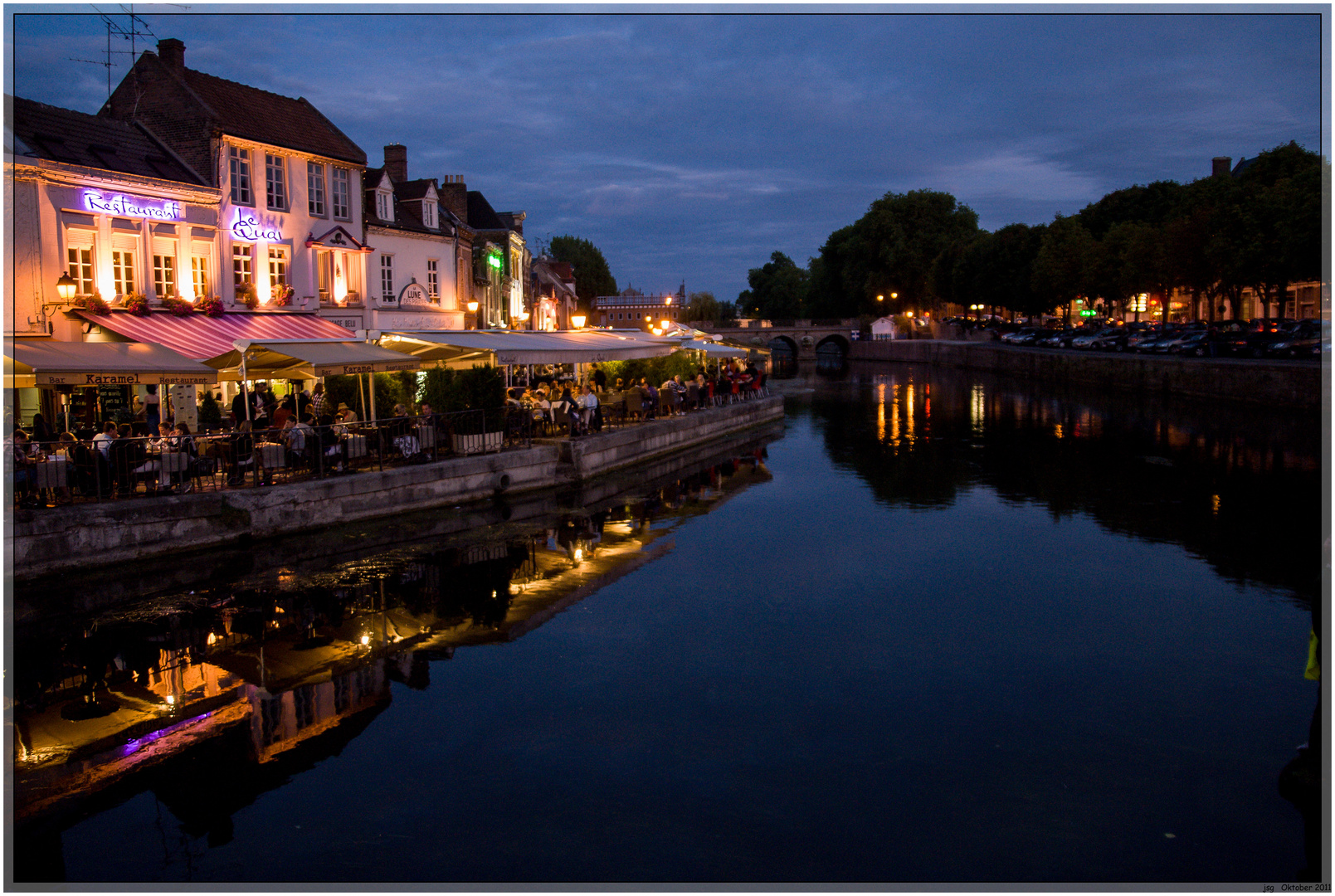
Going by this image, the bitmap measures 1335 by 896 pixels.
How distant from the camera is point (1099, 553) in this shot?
14625 millimetres

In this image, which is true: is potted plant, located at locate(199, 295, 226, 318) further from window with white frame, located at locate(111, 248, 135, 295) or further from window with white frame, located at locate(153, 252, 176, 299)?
window with white frame, located at locate(111, 248, 135, 295)

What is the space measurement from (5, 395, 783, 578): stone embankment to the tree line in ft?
45.2

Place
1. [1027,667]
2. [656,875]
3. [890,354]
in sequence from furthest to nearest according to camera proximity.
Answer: [890,354] → [1027,667] → [656,875]

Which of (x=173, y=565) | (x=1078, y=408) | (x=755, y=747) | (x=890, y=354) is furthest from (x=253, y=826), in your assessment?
(x=890, y=354)

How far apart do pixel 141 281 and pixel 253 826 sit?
18405 mm

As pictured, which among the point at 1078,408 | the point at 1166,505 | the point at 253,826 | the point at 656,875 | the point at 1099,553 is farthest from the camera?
the point at 1078,408

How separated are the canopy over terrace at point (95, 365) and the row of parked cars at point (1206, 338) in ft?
95.3

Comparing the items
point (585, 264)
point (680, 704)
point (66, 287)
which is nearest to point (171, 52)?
point (66, 287)

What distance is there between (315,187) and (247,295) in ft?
14.1

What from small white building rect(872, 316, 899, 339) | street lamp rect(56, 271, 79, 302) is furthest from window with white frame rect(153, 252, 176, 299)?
small white building rect(872, 316, 899, 339)

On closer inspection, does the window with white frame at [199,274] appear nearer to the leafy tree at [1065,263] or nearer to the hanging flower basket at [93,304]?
the hanging flower basket at [93,304]

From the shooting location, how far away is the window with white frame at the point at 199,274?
2289 cm

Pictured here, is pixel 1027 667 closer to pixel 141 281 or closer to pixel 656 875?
pixel 656 875

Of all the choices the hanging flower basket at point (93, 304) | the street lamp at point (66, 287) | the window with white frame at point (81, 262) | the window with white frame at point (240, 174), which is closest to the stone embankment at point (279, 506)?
the street lamp at point (66, 287)
